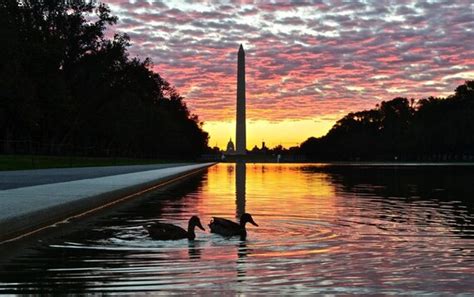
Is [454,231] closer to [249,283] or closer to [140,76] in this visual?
[249,283]

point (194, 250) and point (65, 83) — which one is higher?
point (65, 83)

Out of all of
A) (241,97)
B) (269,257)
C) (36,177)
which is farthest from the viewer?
(241,97)

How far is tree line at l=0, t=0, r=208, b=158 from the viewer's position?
51.2 m

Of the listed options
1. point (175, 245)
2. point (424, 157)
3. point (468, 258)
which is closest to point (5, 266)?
point (175, 245)

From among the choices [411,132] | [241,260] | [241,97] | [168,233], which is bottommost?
[241,260]

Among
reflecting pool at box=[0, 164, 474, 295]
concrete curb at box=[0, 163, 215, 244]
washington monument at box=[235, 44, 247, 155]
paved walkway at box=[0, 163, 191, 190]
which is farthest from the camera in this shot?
washington monument at box=[235, 44, 247, 155]

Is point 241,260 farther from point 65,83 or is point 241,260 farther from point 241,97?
point 241,97

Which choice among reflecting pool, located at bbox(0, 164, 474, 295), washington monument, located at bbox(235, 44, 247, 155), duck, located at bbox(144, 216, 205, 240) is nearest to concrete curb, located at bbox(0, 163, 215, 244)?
reflecting pool, located at bbox(0, 164, 474, 295)

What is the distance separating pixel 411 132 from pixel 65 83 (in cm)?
9062

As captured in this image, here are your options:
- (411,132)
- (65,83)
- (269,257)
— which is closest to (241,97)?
(65,83)

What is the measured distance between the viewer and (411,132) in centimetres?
13725

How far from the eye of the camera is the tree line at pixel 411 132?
4665 inches

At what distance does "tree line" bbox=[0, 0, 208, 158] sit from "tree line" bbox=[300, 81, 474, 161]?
52.2m

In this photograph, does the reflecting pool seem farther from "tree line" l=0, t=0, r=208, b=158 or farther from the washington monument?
the washington monument
